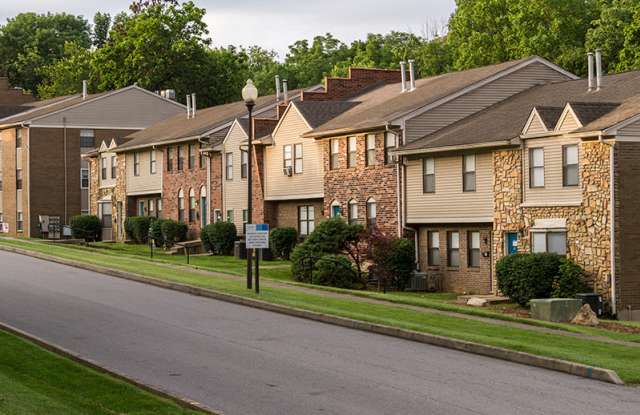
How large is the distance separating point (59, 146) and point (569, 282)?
50256 millimetres

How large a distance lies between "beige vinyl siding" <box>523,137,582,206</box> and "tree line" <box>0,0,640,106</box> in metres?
27.9

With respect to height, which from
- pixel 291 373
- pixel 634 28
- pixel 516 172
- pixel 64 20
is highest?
pixel 64 20

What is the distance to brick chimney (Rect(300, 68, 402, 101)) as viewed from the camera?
60531 millimetres

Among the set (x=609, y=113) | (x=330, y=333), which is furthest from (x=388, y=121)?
(x=330, y=333)

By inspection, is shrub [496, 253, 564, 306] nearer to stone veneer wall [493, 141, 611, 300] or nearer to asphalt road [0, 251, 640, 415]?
stone veneer wall [493, 141, 611, 300]

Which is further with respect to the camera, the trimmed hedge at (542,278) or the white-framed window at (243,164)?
the white-framed window at (243,164)

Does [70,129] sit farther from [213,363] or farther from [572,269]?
[213,363]

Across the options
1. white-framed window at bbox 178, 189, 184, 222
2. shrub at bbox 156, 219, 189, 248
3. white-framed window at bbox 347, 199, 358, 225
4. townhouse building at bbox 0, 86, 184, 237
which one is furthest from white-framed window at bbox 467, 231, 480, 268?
townhouse building at bbox 0, 86, 184, 237

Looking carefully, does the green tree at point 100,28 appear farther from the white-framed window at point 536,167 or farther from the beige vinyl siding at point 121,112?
the white-framed window at point 536,167

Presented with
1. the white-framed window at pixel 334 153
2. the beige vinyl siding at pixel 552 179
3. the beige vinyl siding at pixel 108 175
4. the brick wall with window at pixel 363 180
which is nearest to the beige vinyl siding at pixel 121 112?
the beige vinyl siding at pixel 108 175

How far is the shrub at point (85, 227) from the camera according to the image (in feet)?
241

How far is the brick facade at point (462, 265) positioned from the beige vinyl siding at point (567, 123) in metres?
5.89

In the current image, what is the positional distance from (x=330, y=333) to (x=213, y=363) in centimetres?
569

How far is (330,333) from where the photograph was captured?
28.2 m
